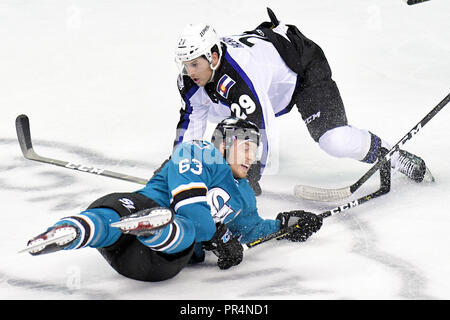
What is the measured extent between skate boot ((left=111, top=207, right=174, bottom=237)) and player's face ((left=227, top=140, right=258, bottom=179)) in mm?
592

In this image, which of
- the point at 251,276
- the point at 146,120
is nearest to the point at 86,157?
the point at 146,120

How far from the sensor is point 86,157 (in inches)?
174

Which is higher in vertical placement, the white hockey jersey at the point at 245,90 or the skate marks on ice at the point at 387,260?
the white hockey jersey at the point at 245,90

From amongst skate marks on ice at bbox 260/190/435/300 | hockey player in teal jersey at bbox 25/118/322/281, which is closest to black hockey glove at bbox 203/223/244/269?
hockey player in teal jersey at bbox 25/118/322/281

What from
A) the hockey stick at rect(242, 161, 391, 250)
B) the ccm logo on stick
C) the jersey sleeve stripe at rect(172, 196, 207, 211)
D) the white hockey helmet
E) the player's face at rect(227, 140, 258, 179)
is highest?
the white hockey helmet

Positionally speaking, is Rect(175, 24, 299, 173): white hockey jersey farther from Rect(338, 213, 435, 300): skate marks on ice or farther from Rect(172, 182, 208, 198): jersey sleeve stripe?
Rect(172, 182, 208, 198): jersey sleeve stripe

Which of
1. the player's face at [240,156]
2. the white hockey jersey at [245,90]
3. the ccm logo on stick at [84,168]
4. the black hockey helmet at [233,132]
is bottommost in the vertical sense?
the ccm logo on stick at [84,168]

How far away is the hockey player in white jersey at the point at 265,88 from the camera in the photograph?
3406 mm

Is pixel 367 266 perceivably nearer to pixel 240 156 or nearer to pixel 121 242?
pixel 240 156

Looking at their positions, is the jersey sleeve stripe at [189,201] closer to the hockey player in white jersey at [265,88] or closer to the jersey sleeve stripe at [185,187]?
the jersey sleeve stripe at [185,187]

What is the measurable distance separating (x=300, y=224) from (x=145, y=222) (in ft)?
3.18

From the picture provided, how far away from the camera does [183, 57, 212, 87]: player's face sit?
3.41 meters

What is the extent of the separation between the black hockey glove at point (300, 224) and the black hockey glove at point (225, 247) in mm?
345

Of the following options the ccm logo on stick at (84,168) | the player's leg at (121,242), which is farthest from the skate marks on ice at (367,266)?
the ccm logo on stick at (84,168)
